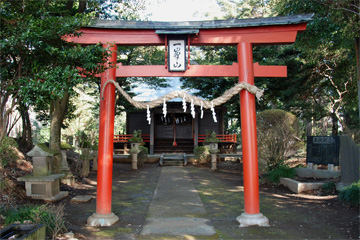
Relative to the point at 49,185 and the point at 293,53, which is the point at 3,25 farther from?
the point at 293,53

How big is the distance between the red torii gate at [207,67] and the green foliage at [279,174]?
5.26 meters

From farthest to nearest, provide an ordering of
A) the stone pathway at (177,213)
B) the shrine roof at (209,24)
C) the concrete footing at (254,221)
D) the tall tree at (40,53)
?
the shrine roof at (209,24) → the concrete footing at (254,221) → the stone pathway at (177,213) → the tall tree at (40,53)

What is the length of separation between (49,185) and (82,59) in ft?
15.2

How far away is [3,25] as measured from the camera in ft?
15.4

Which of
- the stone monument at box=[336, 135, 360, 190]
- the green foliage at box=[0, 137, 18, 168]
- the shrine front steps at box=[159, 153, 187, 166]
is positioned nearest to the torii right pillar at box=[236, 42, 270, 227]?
the stone monument at box=[336, 135, 360, 190]

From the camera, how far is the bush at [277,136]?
36.2ft

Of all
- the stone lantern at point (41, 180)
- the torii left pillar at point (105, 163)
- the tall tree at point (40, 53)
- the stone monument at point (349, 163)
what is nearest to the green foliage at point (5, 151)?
the stone lantern at point (41, 180)

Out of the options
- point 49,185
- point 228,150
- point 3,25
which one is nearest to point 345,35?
point 3,25

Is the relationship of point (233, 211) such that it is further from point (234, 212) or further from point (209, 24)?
point (209, 24)

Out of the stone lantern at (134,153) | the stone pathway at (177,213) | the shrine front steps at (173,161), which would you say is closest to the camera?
the stone pathway at (177,213)

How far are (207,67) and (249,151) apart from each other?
2100mm

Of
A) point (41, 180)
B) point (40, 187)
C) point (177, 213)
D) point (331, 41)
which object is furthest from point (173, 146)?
point (177, 213)

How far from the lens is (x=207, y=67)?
6453 mm

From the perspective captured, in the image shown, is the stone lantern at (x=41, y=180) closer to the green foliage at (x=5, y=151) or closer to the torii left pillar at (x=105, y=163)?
the green foliage at (x=5, y=151)
